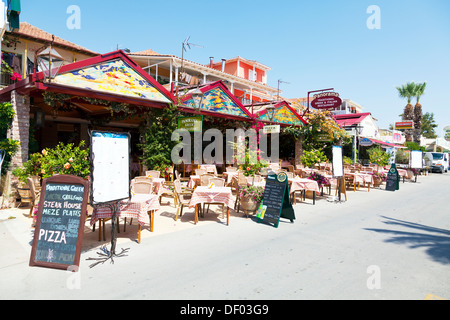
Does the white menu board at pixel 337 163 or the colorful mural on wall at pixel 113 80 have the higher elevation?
the colorful mural on wall at pixel 113 80

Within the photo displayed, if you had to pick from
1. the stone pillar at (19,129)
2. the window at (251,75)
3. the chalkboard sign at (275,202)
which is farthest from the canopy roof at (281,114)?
the window at (251,75)

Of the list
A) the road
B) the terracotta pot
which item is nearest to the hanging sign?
the terracotta pot

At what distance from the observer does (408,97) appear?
132 ft

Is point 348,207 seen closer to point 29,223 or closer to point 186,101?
point 186,101

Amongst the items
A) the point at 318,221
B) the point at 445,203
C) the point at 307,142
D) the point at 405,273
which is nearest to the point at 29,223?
the point at 318,221

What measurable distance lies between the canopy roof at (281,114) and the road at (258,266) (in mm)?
9447

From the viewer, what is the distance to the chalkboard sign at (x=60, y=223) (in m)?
4.07

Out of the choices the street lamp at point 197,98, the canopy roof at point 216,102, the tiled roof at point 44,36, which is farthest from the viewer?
the tiled roof at point 44,36

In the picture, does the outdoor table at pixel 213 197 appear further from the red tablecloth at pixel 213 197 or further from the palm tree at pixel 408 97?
the palm tree at pixel 408 97

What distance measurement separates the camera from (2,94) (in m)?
9.19

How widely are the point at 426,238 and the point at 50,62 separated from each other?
30.8ft

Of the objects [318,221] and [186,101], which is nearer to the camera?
[318,221]
